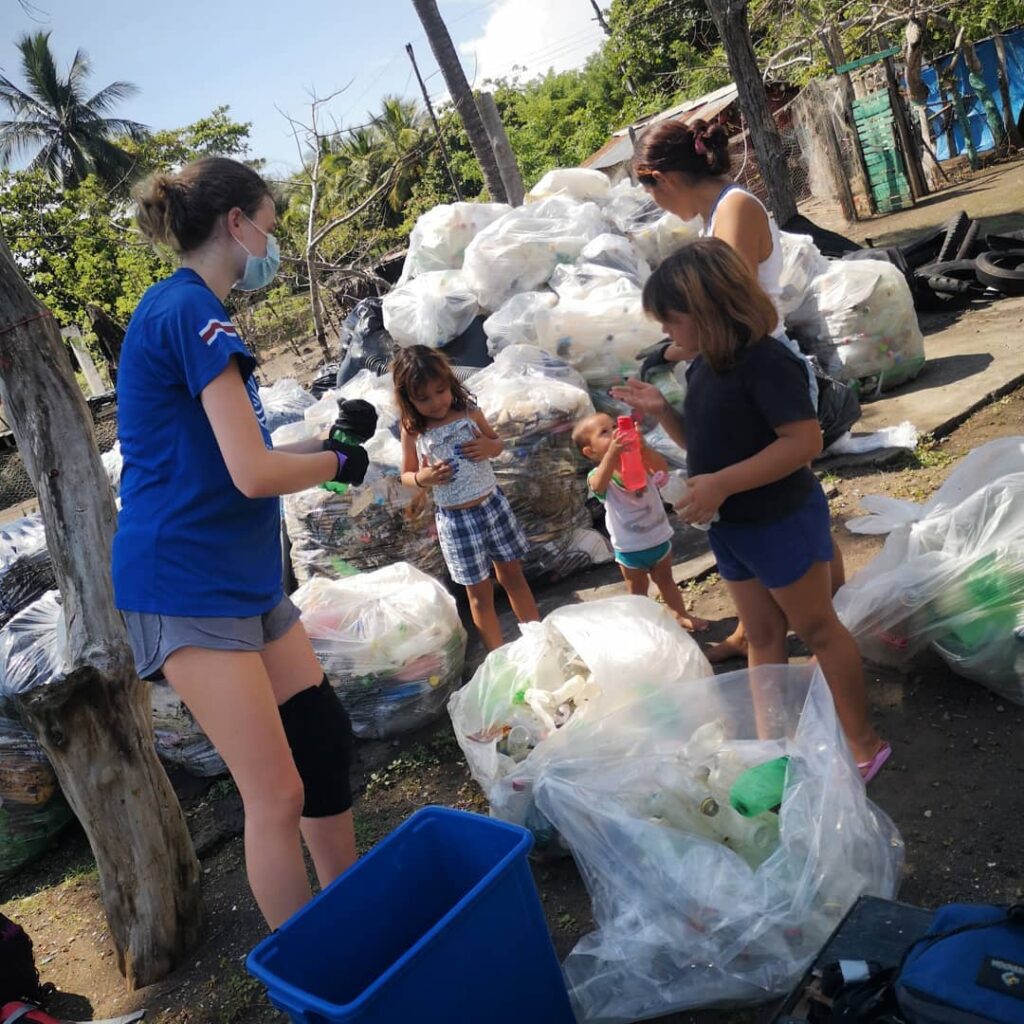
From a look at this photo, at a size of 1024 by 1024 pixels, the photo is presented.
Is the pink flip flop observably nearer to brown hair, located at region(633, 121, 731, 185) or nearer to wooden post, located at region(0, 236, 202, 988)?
brown hair, located at region(633, 121, 731, 185)

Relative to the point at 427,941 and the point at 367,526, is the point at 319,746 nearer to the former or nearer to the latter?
the point at 427,941

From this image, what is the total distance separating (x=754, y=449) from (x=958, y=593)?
80 cm

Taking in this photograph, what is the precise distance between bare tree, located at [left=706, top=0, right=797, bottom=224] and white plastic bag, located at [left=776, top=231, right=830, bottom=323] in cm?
197

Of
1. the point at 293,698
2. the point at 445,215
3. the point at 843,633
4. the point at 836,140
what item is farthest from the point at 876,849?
the point at 836,140

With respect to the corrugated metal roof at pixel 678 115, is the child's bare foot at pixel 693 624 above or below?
below

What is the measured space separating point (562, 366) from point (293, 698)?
2.77 metres

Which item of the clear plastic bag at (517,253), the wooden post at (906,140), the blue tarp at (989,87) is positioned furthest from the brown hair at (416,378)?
the blue tarp at (989,87)

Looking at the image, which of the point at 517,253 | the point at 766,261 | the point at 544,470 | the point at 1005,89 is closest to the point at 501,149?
the point at 517,253

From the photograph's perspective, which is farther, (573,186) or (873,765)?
(573,186)

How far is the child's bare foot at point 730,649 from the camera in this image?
3.00m

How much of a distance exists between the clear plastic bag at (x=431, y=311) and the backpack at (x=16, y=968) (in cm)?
347

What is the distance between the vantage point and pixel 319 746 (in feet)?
6.70

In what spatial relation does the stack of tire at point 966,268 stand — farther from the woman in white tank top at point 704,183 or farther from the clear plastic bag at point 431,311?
the woman in white tank top at point 704,183

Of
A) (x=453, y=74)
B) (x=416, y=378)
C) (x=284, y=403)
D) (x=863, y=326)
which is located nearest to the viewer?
(x=416, y=378)
